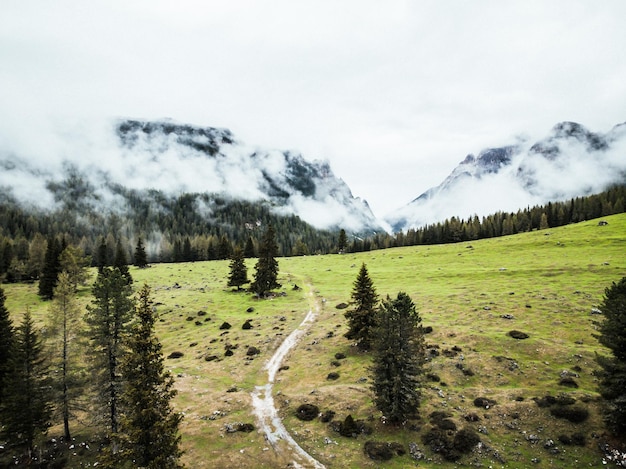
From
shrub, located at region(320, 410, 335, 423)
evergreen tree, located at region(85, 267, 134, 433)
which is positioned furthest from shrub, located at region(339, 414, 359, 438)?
evergreen tree, located at region(85, 267, 134, 433)

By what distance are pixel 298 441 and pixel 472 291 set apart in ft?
168

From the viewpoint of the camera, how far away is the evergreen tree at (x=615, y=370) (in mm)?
25016

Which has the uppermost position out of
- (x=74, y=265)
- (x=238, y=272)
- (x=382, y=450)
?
(x=74, y=265)

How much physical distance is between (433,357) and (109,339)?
1522 inches

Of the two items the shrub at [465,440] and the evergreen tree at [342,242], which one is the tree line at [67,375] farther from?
the evergreen tree at [342,242]

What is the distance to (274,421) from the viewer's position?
3431cm

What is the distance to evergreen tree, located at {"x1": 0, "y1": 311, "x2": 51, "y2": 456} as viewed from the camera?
3094 centimetres

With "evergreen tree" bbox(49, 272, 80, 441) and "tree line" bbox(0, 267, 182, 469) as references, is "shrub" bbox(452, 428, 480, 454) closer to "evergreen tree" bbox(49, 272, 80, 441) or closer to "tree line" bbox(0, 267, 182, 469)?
"tree line" bbox(0, 267, 182, 469)

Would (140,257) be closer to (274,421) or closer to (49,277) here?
(49,277)

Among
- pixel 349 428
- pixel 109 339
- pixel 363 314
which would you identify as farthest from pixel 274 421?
pixel 363 314

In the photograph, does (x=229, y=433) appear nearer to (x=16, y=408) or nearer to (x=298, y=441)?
(x=298, y=441)

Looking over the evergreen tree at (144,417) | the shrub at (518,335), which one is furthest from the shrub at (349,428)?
the shrub at (518,335)

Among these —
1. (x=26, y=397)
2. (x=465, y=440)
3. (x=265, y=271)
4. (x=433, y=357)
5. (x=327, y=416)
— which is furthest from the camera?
(x=265, y=271)

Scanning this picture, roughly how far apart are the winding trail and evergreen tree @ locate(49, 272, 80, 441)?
2009cm
